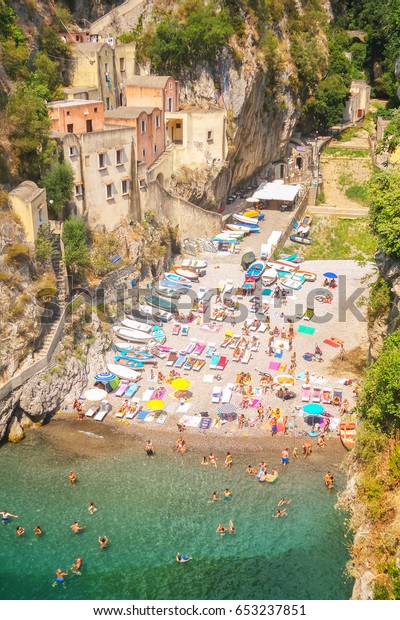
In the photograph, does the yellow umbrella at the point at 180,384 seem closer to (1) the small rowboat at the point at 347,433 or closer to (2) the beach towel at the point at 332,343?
(1) the small rowboat at the point at 347,433

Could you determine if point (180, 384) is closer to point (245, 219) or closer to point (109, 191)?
point (109, 191)

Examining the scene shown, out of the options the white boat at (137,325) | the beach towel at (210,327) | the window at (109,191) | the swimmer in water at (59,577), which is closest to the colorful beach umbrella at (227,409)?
the beach towel at (210,327)

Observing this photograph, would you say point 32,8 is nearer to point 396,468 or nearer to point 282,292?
point 282,292

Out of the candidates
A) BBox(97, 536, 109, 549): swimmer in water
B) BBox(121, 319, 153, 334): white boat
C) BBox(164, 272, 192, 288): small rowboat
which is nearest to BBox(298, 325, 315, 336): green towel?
BBox(164, 272, 192, 288): small rowboat

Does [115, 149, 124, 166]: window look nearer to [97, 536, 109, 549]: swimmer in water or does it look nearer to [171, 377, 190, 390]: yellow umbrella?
[171, 377, 190, 390]: yellow umbrella

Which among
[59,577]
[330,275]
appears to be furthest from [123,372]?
[330,275]
